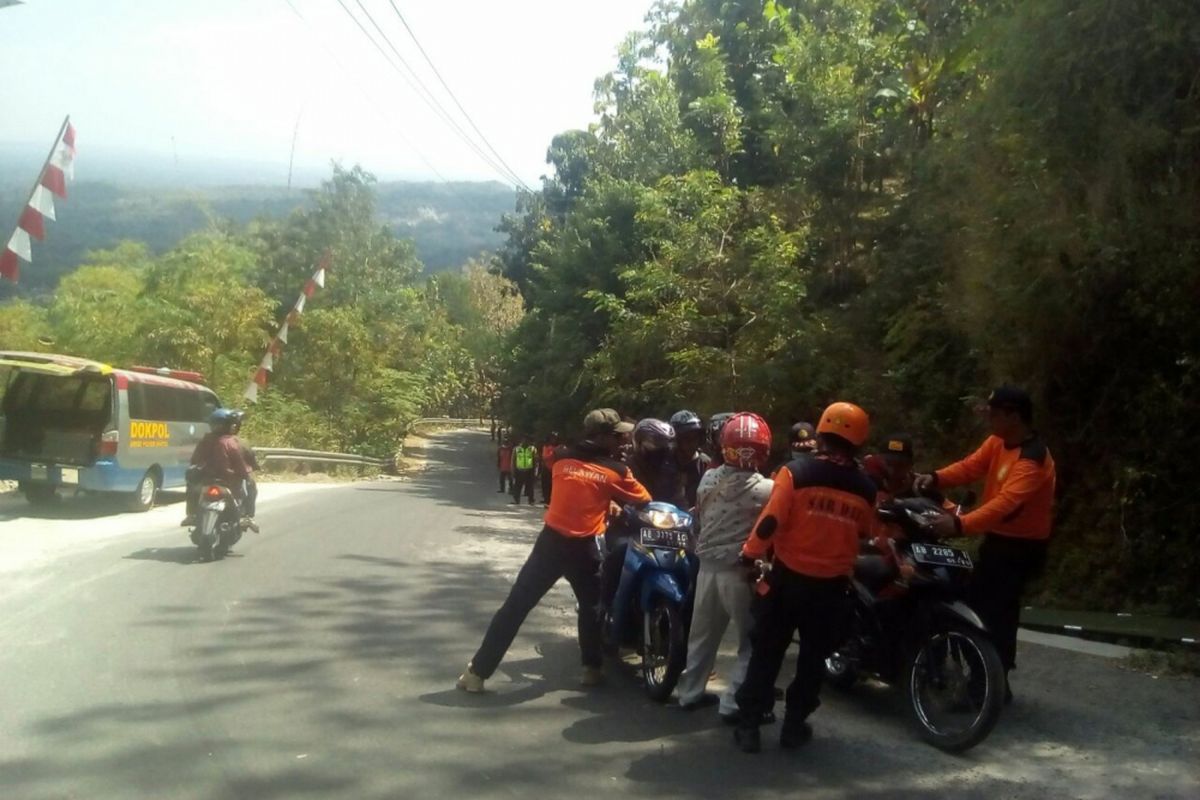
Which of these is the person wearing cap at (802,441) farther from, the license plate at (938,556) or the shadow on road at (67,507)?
the shadow on road at (67,507)

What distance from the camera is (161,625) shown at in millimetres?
8797

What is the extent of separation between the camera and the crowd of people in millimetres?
6008

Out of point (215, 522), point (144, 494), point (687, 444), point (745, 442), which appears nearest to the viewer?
point (745, 442)

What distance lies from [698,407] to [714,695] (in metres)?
12.0

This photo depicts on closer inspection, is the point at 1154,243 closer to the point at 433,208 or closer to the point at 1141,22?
the point at 1141,22

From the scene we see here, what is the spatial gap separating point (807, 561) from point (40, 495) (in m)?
14.5

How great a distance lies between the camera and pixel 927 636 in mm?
6246

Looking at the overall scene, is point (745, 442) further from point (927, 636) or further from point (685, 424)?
point (685, 424)

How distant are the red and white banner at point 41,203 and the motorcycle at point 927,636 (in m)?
15.0

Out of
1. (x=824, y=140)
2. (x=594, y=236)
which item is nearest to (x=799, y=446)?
(x=824, y=140)

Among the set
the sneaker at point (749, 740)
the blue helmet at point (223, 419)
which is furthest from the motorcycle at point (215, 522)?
the sneaker at point (749, 740)

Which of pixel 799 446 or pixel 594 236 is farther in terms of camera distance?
pixel 594 236

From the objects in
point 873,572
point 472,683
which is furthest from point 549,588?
point 873,572

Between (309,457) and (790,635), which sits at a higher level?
(790,635)
